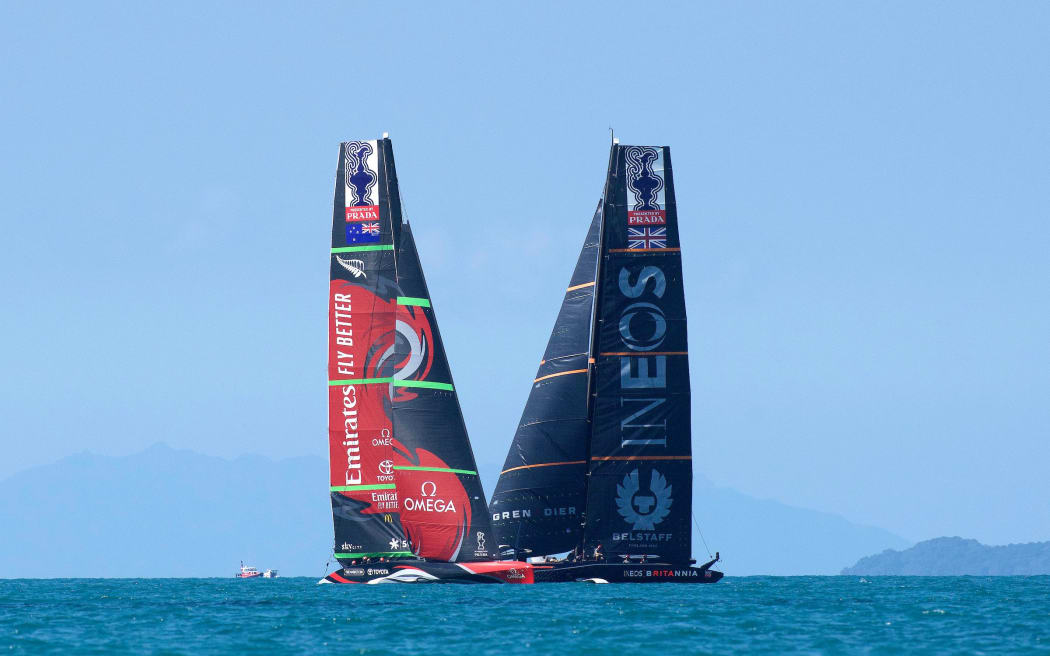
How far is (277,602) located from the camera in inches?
2322

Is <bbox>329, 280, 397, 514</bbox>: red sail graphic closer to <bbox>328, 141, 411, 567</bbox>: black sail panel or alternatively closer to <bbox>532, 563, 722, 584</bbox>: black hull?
<bbox>328, 141, 411, 567</bbox>: black sail panel

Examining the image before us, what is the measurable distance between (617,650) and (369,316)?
24.9 metres

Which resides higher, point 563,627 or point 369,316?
point 369,316

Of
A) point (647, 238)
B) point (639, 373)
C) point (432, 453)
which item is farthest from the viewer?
point (639, 373)

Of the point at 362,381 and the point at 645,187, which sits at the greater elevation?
the point at 645,187

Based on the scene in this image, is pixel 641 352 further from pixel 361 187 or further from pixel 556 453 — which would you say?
pixel 361 187

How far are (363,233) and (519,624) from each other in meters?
20.7

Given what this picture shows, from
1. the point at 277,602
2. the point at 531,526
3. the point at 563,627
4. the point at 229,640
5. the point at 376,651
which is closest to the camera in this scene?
the point at 376,651

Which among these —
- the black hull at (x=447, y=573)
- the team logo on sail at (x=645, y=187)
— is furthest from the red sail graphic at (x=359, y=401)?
the team logo on sail at (x=645, y=187)

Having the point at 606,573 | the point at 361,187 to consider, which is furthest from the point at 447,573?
the point at 361,187

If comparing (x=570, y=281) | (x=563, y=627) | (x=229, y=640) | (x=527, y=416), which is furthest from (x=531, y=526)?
(x=229, y=640)

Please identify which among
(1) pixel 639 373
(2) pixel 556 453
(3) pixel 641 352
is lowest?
(2) pixel 556 453

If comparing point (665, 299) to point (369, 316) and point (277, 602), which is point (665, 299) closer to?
point (369, 316)

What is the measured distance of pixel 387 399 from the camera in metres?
61.7
